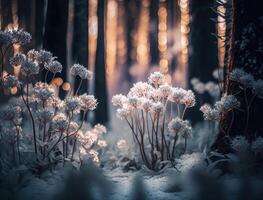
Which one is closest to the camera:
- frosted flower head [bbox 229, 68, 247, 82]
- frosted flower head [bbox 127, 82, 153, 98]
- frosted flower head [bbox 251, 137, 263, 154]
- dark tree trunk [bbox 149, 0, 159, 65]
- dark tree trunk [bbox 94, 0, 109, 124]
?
frosted flower head [bbox 251, 137, 263, 154]

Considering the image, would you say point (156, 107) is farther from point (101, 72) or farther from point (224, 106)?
point (101, 72)

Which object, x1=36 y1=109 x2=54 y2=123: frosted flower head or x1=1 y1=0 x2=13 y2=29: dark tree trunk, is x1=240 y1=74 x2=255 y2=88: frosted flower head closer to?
x1=36 y1=109 x2=54 y2=123: frosted flower head

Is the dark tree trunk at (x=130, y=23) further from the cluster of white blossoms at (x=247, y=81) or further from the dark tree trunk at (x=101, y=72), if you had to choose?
the cluster of white blossoms at (x=247, y=81)

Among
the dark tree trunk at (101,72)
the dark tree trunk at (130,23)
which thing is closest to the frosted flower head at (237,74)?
the dark tree trunk at (101,72)

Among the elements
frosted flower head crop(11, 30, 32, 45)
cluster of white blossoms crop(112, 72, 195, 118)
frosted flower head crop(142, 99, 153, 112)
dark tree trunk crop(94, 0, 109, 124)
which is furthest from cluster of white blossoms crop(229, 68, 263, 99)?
dark tree trunk crop(94, 0, 109, 124)

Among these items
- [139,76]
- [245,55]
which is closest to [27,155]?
[245,55]

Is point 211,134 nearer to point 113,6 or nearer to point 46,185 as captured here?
point 46,185
